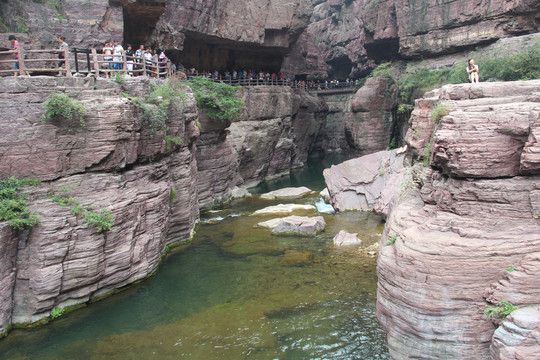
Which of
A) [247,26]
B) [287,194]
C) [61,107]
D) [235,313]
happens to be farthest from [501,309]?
[247,26]

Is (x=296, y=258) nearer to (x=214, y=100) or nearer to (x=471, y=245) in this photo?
(x=471, y=245)

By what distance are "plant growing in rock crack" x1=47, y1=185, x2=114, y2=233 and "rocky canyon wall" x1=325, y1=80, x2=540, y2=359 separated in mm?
7993

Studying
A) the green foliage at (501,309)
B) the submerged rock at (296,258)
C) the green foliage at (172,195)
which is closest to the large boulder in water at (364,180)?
the submerged rock at (296,258)

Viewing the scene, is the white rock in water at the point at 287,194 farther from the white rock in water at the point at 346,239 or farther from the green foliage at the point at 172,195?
the green foliage at the point at 172,195

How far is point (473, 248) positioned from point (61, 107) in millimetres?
10791

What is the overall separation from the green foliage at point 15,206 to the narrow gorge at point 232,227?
0.10 m

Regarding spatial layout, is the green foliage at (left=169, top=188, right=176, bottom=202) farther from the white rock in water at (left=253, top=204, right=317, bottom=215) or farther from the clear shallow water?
the white rock in water at (left=253, top=204, right=317, bottom=215)

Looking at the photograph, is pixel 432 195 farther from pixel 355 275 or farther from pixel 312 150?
pixel 312 150

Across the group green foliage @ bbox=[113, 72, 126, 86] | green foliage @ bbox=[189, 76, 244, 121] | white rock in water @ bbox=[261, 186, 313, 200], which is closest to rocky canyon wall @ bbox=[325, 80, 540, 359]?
green foliage @ bbox=[113, 72, 126, 86]

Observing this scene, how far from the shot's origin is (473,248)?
688 centimetres

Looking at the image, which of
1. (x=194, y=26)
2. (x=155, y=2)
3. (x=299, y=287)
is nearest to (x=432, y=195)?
(x=299, y=287)

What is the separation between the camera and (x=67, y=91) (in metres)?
12.2

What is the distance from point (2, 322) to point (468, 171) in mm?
11484

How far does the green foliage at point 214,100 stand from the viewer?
23.3 m
